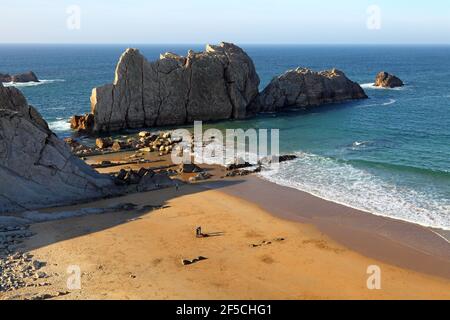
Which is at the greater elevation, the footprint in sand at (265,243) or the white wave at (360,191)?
the white wave at (360,191)

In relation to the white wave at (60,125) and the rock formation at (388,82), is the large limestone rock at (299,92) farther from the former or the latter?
the white wave at (60,125)

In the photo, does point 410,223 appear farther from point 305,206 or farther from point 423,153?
point 423,153

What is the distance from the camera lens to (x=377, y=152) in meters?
47.1

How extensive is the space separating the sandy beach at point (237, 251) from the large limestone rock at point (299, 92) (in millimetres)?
39780

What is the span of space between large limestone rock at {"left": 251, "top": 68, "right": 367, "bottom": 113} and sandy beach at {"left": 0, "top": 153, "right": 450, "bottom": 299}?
39.8 m

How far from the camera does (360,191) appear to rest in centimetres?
3653

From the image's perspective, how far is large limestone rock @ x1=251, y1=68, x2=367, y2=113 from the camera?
7406cm

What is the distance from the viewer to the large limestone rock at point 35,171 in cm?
3184

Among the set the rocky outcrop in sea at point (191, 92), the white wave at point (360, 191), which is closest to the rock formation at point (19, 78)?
the rocky outcrop in sea at point (191, 92)

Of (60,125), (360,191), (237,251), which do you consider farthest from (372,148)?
(60,125)

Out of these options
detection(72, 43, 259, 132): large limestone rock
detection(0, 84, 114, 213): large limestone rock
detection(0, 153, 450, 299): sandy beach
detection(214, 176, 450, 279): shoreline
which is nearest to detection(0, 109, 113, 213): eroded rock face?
detection(0, 84, 114, 213): large limestone rock

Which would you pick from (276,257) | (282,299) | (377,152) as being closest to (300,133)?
(377,152)

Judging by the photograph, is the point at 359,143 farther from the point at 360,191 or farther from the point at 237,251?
the point at 237,251
